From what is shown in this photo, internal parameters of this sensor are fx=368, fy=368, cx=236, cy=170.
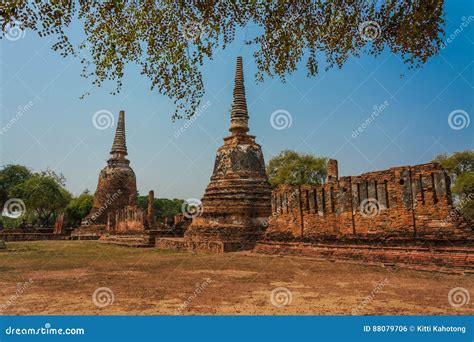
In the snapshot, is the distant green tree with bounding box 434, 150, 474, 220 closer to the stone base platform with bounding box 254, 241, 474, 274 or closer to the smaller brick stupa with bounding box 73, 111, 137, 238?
the stone base platform with bounding box 254, 241, 474, 274

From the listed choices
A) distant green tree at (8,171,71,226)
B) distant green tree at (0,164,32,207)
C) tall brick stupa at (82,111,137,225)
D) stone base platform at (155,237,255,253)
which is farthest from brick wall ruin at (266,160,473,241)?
distant green tree at (0,164,32,207)

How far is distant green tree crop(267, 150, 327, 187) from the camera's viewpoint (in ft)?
140

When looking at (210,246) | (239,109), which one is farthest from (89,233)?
(210,246)

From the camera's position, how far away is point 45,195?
39406 millimetres

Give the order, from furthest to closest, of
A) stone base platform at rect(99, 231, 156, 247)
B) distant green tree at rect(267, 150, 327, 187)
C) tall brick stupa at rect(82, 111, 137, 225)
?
distant green tree at rect(267, 150, 327, 187) < tall brick stupa at rect(82, 111, 137, 225) < stone base platform at rect(99, 231, 156, 247)

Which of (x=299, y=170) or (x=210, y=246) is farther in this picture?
(x=299, y=170)

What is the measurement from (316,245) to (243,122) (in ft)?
34.3

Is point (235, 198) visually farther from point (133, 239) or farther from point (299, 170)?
point (299, 170)

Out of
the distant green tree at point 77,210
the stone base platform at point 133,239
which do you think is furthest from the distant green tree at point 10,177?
the stone base platform at point 133,239

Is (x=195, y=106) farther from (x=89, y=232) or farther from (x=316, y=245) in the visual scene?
(x=89, y=232)

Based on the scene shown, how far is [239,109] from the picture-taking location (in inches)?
849

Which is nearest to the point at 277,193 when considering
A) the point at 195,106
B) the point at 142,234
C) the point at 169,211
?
the point at 195,106

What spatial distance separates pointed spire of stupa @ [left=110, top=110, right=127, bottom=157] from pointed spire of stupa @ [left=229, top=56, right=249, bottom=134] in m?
17.9

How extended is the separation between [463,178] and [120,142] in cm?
3169
